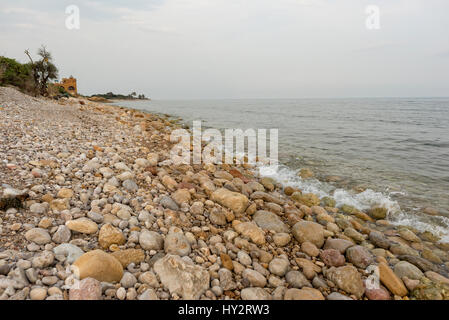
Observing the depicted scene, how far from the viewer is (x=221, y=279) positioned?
8.43 feet

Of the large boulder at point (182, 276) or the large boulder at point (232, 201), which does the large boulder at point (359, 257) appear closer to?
the large boulder at point (232, 201)

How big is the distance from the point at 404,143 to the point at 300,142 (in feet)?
19.6

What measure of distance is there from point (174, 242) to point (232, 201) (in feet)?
5.14

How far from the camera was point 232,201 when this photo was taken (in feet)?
13.8

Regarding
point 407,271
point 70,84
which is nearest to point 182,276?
point 407,271

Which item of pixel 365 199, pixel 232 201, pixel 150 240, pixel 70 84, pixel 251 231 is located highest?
pixel 70 84

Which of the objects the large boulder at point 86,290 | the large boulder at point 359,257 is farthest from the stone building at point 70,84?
the large boulder at point 359,257

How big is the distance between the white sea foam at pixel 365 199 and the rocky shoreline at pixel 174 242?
1.00 ft

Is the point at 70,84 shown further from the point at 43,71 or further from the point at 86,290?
the point at 86,290

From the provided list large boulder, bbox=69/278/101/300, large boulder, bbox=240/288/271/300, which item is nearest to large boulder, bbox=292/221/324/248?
large boulder, bbox=240/288/271/300

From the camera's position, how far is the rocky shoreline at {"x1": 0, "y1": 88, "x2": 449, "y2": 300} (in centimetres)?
227

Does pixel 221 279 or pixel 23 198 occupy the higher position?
pixel 23 198
